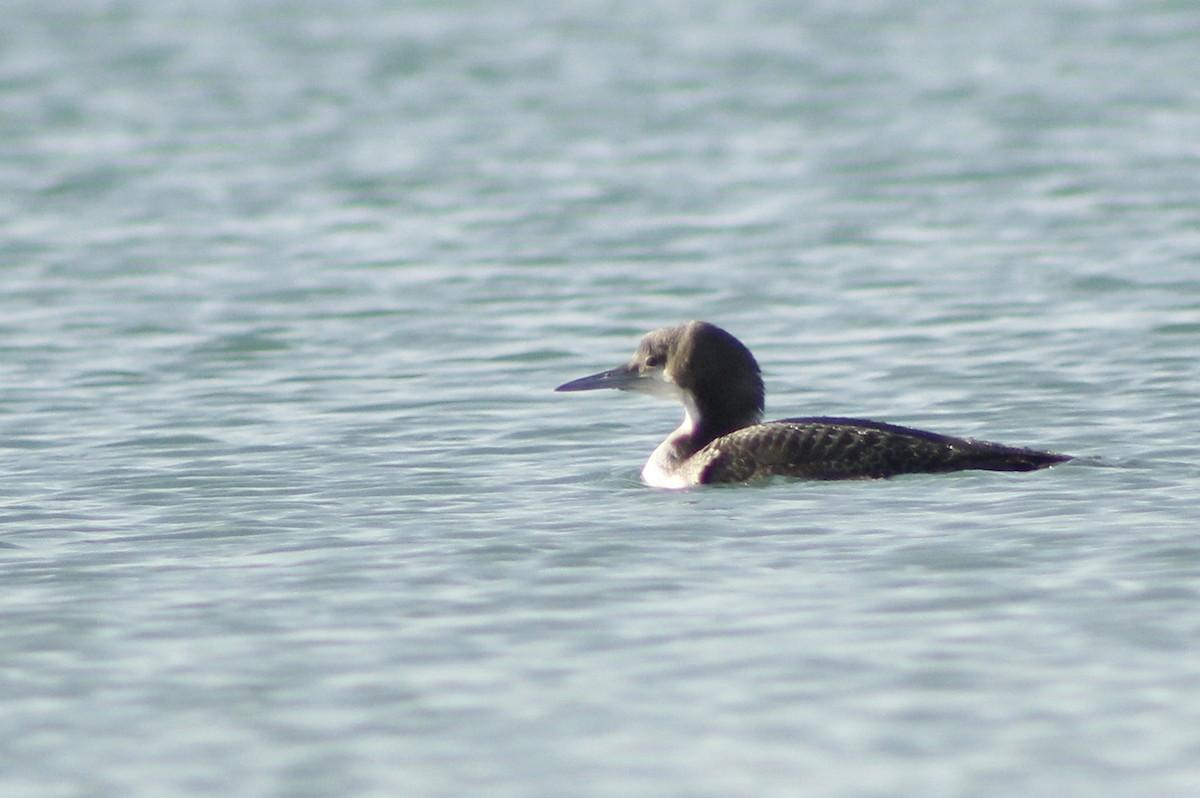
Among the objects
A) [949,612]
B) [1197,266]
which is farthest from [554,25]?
[949,612]

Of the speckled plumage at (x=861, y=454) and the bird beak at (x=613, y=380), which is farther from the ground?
the bird beak at (x=613, y=380)

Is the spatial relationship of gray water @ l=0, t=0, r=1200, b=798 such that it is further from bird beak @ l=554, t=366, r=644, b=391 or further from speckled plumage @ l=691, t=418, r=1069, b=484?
bird beak @ l=554, t=366, r=644, b=391

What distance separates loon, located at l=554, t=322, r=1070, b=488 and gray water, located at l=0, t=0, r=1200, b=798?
108 mm

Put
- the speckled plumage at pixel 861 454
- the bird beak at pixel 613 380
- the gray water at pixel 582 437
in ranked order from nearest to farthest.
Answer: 1. the gray water at pixel 582 437
2. the speckled plumage at pixel 861 454
3. the bird beak at pixel 613 380

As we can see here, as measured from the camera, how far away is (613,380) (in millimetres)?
10023

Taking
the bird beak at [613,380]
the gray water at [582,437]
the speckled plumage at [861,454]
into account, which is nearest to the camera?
the gray water at [582,437]

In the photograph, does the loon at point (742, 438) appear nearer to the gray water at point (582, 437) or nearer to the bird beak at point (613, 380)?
the bird beak at point (613, 380)

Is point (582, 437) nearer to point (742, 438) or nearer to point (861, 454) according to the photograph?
point (742, 438)

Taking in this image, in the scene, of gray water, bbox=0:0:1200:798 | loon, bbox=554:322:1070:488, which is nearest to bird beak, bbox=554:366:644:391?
loon, bbox=554:322:1070:488

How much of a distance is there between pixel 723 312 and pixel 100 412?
180 inches

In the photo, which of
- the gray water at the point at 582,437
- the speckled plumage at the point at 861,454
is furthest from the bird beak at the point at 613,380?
the speckled plumage at the point at 861,454

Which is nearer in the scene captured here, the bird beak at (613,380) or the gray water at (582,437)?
the gray water at (582,437)

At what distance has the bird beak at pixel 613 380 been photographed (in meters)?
9.99

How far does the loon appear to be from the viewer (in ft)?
29.8
